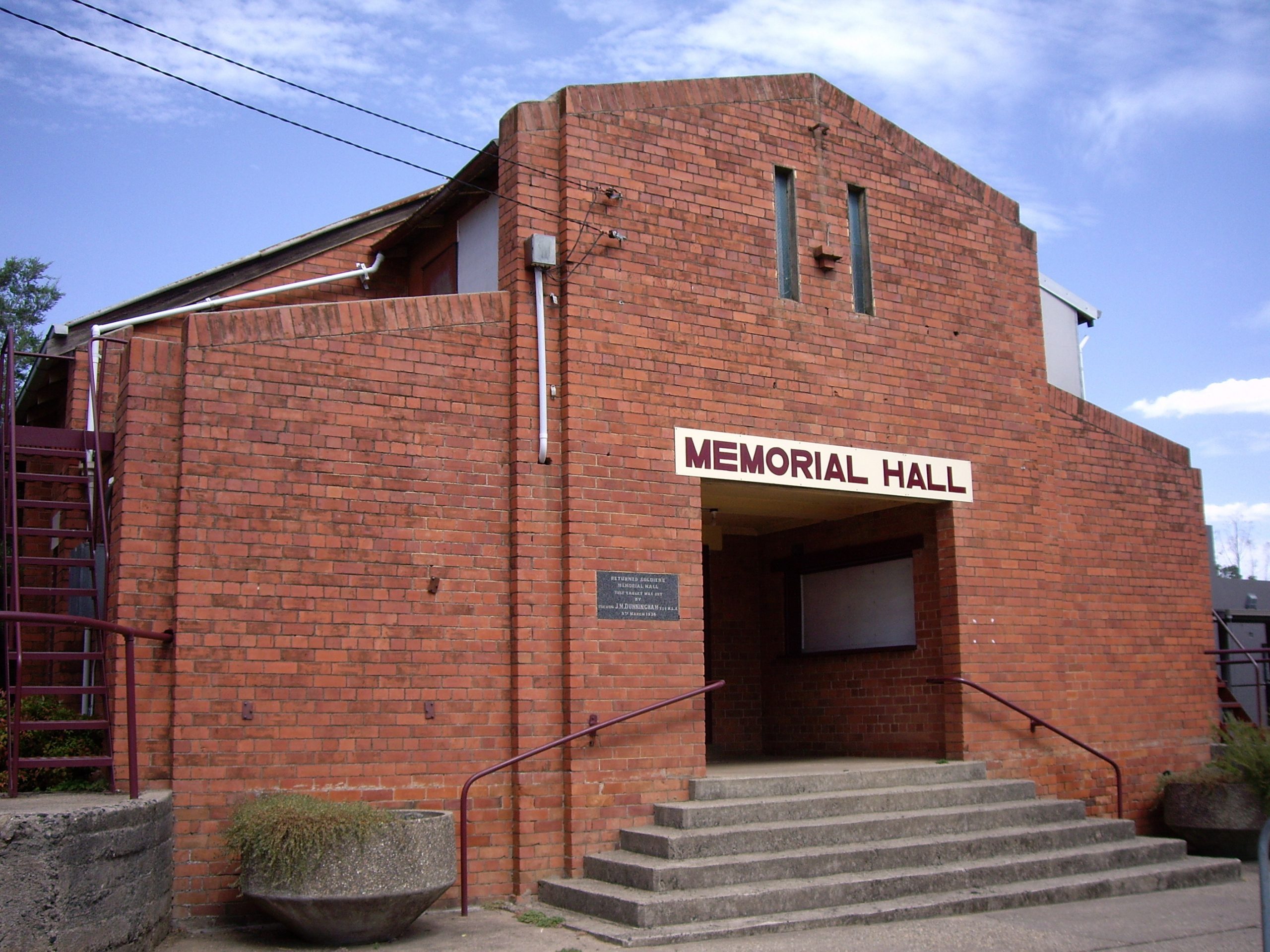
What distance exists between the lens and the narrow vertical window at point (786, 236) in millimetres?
11047

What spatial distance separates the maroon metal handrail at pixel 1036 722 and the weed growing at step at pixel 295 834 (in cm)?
559

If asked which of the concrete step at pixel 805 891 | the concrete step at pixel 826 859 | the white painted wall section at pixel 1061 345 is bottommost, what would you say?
the concrete step at pixel 805 891

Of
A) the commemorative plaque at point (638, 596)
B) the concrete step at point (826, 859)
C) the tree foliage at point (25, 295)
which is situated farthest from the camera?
the tree foliage at point (25, 295)

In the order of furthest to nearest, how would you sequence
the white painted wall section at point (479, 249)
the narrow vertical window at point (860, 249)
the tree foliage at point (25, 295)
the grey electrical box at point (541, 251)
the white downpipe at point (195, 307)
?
1. the tree foliage at point (25, 295)
2. the narrow vertical window at point (860, 249)
3. the white painted wall section at point (479, 249)
4. the white downpipe at point (195, 307)
5. the grey electrical box at point (541, 251)

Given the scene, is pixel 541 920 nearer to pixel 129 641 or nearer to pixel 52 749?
pixel 129 641

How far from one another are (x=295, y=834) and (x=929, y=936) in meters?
3.96

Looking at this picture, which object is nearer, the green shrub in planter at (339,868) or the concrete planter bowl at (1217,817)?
the green shrub in planter at (339,868)

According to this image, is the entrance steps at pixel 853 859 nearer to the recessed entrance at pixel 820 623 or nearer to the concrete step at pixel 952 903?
the concrete step at pixel 952 903

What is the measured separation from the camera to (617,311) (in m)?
9.89

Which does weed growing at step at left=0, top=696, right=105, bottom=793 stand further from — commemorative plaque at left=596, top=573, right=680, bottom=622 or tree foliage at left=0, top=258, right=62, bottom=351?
tree foliage at left=0, top=258, right=62, bottom=351

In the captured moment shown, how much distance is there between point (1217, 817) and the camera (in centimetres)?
1141

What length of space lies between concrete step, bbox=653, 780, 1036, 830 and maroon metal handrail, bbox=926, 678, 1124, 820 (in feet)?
2.38

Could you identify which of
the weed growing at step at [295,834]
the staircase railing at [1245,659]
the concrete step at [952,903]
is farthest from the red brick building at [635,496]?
the concrete step at [952,903]

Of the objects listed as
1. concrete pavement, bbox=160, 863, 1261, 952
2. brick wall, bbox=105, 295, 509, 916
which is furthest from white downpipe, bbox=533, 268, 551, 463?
concrete pavement, bbox=160, 863, 1261, 952
